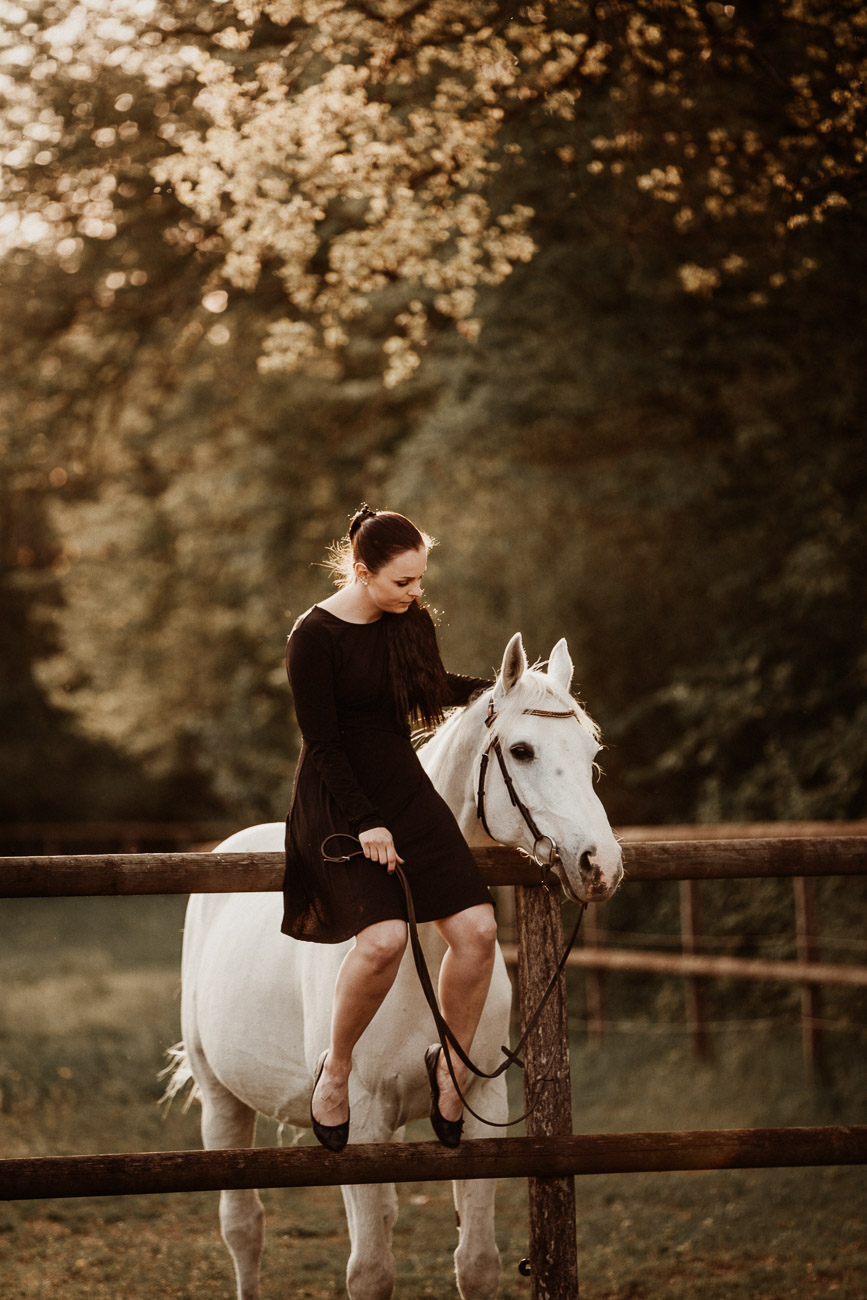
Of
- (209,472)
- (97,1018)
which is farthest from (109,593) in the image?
(97,1018)

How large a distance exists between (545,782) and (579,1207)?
396cm

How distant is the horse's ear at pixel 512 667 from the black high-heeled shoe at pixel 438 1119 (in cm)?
101

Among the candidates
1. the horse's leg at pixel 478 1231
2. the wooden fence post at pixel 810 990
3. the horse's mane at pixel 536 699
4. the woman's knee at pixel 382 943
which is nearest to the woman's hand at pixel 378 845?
the woman's knee at pixel 382 943

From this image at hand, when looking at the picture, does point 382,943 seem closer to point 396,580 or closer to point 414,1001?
point 414,1001

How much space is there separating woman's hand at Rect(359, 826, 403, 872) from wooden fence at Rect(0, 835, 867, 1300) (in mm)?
368

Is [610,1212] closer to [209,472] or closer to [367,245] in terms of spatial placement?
[367,245]

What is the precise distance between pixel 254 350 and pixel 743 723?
7.84 meters

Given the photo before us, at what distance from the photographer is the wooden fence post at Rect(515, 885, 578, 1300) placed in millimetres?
3438

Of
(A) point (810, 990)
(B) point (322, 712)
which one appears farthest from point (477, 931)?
(A) point (810, 990)

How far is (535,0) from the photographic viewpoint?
7.10m

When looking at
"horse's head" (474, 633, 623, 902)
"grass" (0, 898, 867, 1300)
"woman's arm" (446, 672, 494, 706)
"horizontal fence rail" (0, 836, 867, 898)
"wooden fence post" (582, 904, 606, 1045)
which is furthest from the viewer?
"wooden fence post" (582, 904, 606, 1045)

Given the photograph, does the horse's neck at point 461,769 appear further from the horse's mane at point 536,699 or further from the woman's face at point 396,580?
the woman's face at point 396,580

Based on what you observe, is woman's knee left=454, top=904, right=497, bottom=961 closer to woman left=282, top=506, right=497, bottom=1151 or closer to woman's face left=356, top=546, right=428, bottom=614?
woman left=282, top=506, right=497, bottom=1151

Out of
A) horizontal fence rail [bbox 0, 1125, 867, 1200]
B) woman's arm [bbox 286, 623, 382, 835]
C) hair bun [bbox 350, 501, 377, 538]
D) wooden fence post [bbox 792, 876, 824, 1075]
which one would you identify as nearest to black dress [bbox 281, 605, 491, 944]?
woman's arm [bbox 286, 623, 382, 835]
